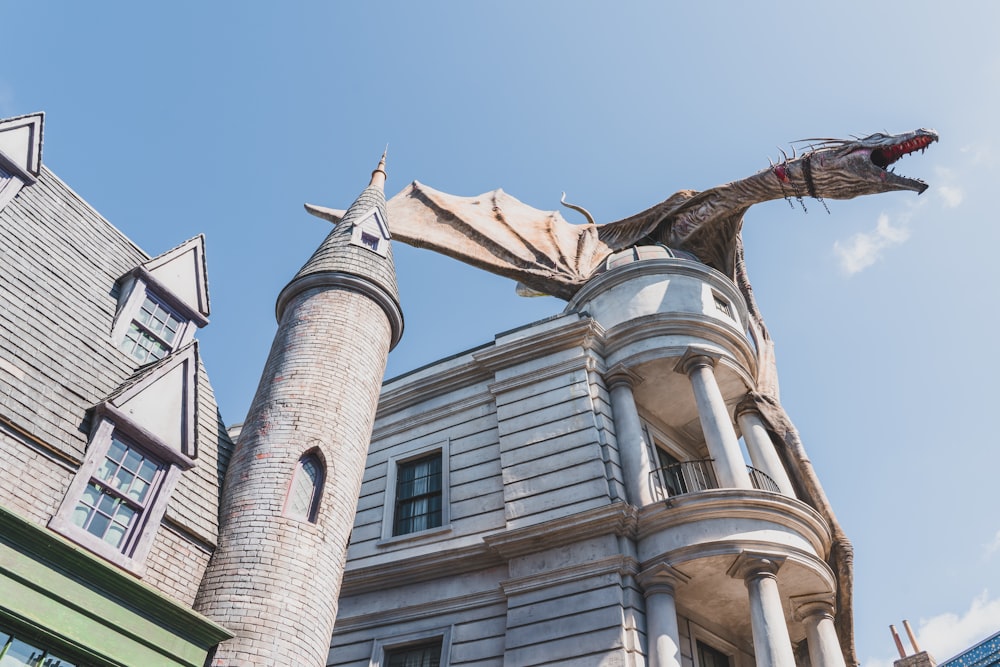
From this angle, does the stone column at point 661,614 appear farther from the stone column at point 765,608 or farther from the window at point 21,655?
the window at point 21,655

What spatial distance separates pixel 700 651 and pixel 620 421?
5.12 m

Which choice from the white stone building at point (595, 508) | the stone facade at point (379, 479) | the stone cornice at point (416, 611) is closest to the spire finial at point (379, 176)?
the stone facade at point (379, 479)

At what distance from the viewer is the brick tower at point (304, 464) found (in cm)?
962

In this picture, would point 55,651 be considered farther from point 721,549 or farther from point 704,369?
point 704,369

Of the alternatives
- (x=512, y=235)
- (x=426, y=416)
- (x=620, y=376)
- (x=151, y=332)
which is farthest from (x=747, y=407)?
(x=151, y=332)

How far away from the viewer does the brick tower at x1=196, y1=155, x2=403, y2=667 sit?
9625 mm

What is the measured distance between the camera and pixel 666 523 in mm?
14320

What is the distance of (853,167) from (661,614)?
12503mm

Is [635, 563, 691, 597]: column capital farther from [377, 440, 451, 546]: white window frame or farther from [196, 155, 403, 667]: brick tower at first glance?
[196, 155, 403, 667]: brick tower

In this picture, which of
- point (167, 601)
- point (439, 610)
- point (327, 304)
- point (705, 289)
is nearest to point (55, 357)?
point (167, 601)

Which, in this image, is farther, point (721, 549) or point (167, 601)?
point (721, 549)

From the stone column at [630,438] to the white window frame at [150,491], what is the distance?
9.07m

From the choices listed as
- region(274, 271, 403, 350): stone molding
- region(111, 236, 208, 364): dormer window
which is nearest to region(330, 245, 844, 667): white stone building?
region(274, 271, 403, 350): stone molding

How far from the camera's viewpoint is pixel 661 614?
1337 cm
